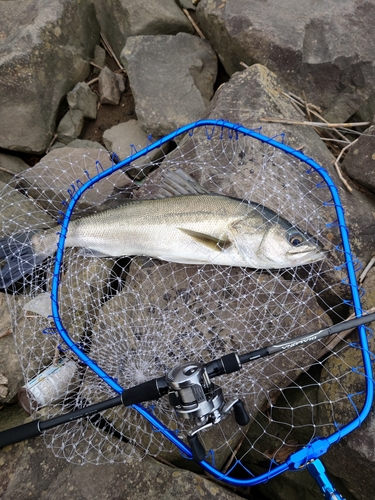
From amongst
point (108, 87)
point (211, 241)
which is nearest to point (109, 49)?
point (108, 87)

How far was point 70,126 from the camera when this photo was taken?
4.50m

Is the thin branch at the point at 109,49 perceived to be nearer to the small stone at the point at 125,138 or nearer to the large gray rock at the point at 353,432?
the small stone at the point at 125,138

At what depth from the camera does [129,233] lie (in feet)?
10.4

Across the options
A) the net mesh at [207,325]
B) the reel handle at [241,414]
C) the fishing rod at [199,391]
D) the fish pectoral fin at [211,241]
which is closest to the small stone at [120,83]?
the net mesh at [207,325]

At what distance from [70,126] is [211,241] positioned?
262cm

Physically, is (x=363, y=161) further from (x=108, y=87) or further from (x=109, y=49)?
(x=109, y=49)

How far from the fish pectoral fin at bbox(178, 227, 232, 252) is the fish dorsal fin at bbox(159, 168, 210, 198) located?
0.42 meters

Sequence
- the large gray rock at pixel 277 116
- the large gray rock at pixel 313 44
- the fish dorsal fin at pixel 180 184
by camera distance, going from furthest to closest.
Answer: the large gray rock at pixel 313 44
the large gray rock at pixel 277 116
the fish dorsal fin at pixel 180 184

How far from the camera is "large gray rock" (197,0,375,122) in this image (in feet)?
12.9

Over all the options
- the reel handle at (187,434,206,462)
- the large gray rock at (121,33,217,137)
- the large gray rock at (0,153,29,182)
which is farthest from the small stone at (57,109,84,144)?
the reel handle at (187,434,206,462)

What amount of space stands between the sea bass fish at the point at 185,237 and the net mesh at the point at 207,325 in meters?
0.17

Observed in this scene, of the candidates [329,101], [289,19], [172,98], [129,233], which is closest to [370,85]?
[329,101]

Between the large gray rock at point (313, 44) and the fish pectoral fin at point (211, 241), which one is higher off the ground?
the large gray rock at point (313, 44)

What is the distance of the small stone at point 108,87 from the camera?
4586 mm
